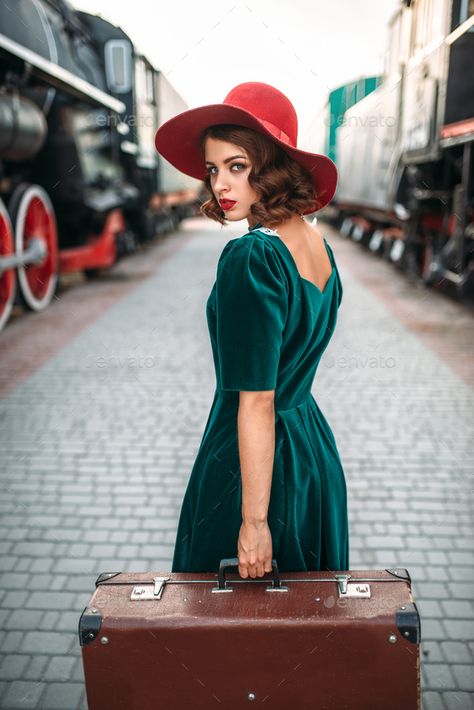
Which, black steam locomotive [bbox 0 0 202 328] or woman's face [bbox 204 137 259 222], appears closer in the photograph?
woman's face [bbox 204 137 259 222]

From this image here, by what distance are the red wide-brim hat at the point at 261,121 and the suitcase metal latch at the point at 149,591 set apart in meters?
0.90

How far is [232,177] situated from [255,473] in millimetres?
655

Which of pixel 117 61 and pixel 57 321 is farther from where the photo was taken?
pixel 117 61

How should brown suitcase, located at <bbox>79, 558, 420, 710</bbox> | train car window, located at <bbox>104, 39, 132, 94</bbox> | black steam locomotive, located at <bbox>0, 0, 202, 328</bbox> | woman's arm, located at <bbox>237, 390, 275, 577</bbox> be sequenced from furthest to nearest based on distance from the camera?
1. train car window, located at <bbox>104, 39, 132, 94</bbox>
2. black steam locomotive, located at <bbox>0, 0, 202, 328</bbox>
3. woman's arm, located at <bbox>237, 390, 275, 577</bbox>
4. brown suitcase, located at <bbox>79, 558, 420, 710</bbox>

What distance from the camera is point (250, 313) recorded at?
4.36 feet

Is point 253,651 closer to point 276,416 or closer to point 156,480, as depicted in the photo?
point 276,416

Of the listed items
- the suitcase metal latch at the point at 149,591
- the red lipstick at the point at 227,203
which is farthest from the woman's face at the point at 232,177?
the suitcase metal latch at the point at 149,591

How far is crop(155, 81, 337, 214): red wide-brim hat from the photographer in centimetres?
139

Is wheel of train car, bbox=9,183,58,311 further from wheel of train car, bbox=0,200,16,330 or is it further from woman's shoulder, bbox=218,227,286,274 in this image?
woman's shoulder, bbox=218,227,286,274

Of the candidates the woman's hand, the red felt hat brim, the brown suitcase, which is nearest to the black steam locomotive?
the red felt hat brim

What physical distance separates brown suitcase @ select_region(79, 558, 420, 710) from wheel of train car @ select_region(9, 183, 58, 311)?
6.49m

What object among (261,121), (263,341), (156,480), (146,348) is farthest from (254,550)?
(146,348)

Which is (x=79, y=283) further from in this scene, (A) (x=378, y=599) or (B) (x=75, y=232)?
(A) (x=378, y=599)

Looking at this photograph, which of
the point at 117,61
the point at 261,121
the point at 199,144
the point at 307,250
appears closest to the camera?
the point at 261,121
